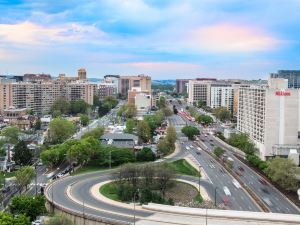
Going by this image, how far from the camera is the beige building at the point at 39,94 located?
115m

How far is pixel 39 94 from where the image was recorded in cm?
12388

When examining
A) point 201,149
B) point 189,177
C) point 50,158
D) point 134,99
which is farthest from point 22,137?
point 134,99

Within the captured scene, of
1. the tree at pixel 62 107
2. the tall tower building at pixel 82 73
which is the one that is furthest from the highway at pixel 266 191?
the tall tower building at pixel 82 73

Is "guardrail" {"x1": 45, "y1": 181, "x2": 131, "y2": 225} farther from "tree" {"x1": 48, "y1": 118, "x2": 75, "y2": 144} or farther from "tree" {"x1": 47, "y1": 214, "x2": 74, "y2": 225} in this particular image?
"tree" {"x1": 48, "y1": 118, "x2": 75, "y2": 144}

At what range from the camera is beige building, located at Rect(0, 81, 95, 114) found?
114688mm

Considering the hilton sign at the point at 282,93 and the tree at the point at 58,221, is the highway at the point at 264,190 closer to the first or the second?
the hilton sign at the point at 282,93

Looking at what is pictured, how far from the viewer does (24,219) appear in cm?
2798

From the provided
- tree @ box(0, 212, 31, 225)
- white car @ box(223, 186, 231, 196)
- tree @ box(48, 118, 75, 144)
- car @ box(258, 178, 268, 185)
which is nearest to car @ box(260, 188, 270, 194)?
car @ box(258, 178, 268, 185)

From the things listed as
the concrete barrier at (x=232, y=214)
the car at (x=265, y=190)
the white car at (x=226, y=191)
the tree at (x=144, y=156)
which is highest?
the tree at (x=144, y=156)

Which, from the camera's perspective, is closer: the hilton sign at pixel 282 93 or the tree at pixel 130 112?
the hilton sign at pixel 282 93

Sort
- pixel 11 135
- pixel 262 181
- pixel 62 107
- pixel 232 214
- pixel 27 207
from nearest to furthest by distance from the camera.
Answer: pixel 232 214
pixel 27 207
pixel 262 181
pixel 11 135
pixel 62 107

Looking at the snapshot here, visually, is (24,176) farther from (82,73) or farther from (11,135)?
(82,73)

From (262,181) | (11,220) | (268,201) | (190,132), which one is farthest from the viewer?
(190,132)

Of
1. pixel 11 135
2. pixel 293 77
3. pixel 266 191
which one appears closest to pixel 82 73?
pixel 293 77
